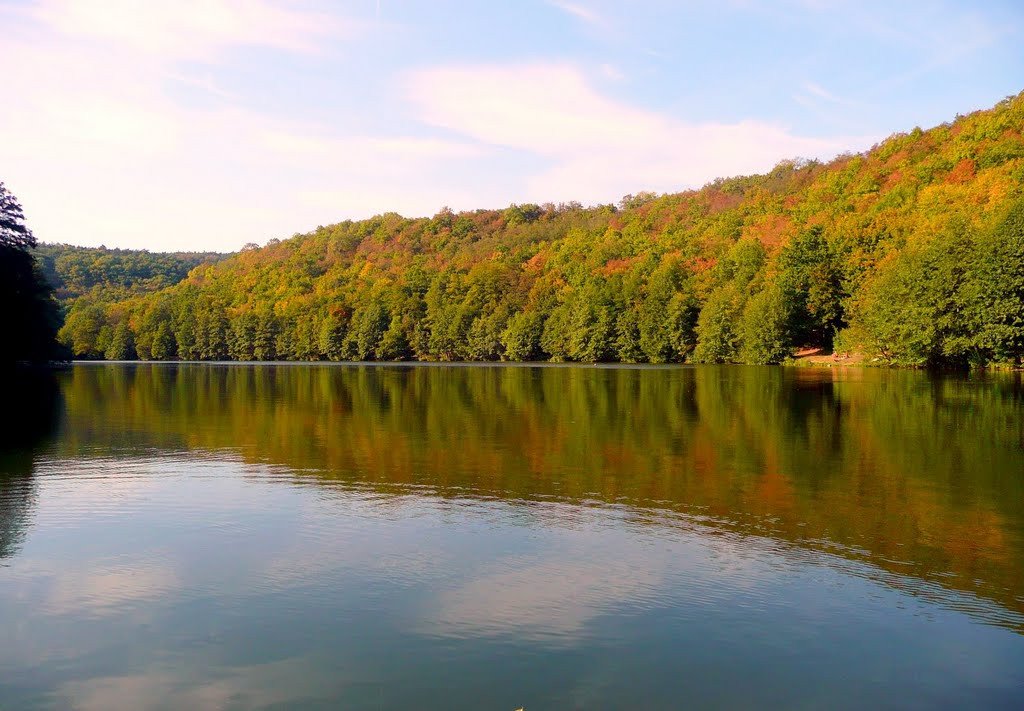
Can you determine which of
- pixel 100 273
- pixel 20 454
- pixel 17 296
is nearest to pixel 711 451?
pixel 20 454

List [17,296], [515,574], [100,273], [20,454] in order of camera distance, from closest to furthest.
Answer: [515,574] → [20,454] → [17,296] → [100,273]

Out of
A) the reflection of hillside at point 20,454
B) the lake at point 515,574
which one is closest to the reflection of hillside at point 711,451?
the lake at point 515,574

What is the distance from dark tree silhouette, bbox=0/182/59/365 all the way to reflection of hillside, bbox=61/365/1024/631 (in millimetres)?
22633

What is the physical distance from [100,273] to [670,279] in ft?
423

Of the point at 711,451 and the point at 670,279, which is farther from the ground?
the point at 670,279

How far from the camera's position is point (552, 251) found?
486 ft

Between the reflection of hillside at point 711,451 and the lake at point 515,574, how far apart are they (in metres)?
0.10

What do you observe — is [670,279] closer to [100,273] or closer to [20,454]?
[20,454]

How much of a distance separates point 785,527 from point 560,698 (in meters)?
6.37

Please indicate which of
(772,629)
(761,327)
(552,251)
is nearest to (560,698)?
(772,629)

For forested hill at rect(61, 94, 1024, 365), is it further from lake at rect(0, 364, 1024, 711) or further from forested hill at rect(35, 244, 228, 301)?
lake at rect(0, 364, 1024, 711)

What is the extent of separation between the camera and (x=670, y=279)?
108 meters

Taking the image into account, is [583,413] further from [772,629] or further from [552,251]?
[552,251]

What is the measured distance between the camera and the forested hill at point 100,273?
16950cm
